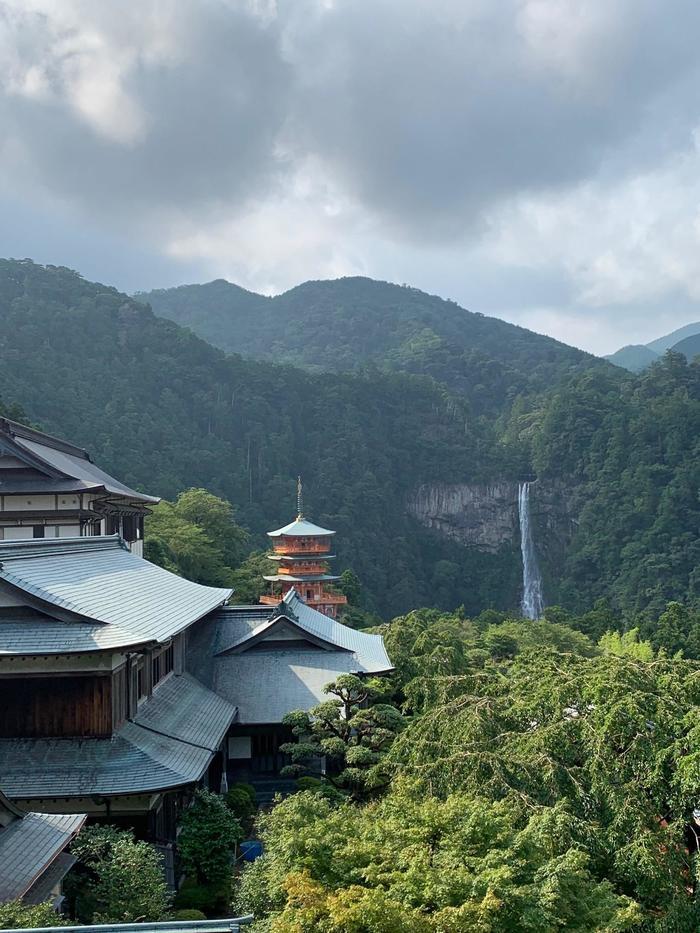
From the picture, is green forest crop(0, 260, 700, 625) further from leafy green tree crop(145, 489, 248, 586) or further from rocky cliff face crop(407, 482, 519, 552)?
leafy green tree crop(145, 489, 248, 586)

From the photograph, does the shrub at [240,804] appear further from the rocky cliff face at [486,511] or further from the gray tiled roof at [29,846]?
the rocky cliff face at [486,511]

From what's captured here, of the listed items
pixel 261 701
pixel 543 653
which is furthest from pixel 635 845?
pixel 261 701

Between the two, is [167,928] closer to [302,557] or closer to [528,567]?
[302,557]

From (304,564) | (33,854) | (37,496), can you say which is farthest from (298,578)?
(33,854)

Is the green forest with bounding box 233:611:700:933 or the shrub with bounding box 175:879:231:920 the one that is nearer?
the green forest with bounding box 233:611:700:933

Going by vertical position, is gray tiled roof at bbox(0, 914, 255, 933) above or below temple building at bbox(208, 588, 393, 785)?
above

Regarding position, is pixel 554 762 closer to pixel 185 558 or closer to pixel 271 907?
pixel 271 907

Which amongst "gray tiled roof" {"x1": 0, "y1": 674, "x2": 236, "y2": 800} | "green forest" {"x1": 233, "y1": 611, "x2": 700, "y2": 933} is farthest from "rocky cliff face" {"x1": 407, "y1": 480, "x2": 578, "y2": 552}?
"gray tiled roof" {"x1": 0, "y1": 674, "x2": 236, "y2": 800}
